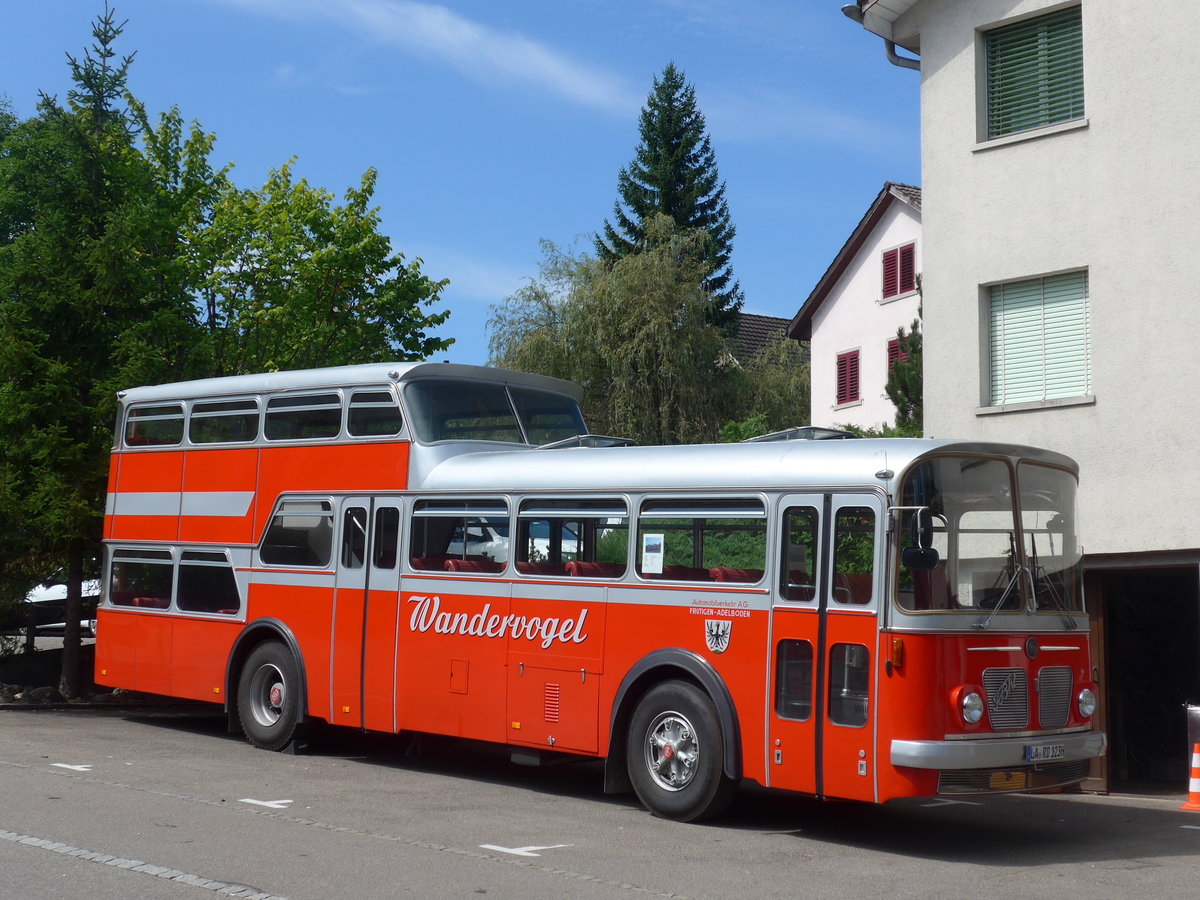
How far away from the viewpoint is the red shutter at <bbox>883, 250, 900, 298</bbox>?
35281 millimetres

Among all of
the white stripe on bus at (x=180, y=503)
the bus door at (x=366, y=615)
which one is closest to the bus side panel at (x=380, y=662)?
the bus door at (x=366, y=615)

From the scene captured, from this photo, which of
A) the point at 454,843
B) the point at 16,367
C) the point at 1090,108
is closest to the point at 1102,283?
the point at 1090,108

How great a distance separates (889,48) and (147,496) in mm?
10088

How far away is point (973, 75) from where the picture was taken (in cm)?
1564

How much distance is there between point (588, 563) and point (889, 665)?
3017mm

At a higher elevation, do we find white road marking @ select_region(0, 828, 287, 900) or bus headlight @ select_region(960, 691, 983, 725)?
bus headlight @ select_region(960, 691, 983, 725)

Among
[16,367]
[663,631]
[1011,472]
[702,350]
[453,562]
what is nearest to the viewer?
[1011,472]

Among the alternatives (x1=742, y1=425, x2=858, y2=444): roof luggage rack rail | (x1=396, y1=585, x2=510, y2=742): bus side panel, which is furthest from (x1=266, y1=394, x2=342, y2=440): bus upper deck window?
(x1=742, y1=425, x2=858, y2=444): roof luggage rack rail

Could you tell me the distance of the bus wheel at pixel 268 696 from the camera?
548 inches

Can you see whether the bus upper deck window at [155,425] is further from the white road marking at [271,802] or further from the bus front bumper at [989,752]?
the bus front bumper at [989,752]

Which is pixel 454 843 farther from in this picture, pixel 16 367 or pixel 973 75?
pixel 16 367

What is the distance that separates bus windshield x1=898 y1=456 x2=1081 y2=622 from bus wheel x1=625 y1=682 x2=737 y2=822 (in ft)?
6.20

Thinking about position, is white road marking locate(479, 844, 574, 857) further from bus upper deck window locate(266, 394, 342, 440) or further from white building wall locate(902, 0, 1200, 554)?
white building wall locate(902, 0, 1200, 554)

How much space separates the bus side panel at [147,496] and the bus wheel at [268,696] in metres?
1.96
